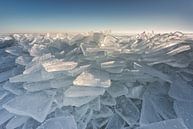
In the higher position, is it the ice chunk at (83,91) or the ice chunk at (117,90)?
the ice chunk at (83,91)

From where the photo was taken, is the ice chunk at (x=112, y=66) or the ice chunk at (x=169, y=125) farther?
the ice chunk at (x=112, y=66)

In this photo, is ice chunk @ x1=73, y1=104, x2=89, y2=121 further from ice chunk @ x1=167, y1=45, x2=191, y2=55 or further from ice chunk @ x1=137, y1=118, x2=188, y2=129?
ice chunk @ x1=167, y1=45, x2=191, y2=55

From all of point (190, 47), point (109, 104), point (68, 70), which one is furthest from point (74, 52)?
point (190, 47)

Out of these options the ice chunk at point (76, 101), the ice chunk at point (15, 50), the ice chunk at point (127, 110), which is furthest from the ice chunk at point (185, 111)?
the ice chunk at point (15, 50)

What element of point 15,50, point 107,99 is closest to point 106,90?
point 107,99

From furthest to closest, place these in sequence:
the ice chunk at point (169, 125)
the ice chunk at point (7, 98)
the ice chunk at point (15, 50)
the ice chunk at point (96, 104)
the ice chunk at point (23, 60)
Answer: the ice chunk at point (15, 50), the ice chunk at point (23, 60), the ice chunk at point (7, 98), the ice chunk at point (96, 104), the ice chunk at point (169, 125)

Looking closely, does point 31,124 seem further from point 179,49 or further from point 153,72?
point 179,49

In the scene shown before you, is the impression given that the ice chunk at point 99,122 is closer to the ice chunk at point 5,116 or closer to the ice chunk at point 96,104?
the ice chunk at point 96,104
